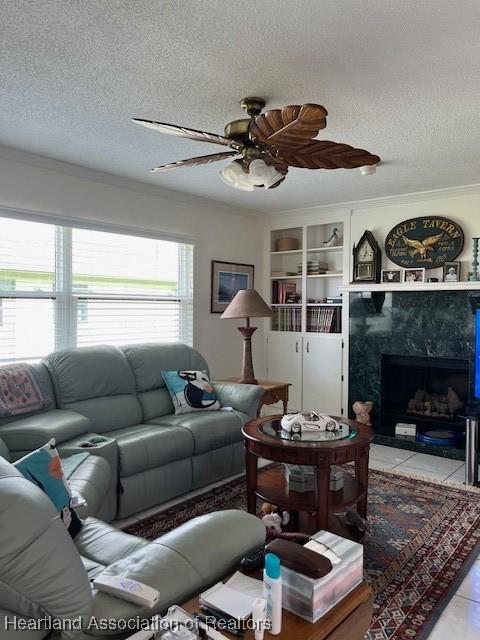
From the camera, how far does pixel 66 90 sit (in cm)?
255

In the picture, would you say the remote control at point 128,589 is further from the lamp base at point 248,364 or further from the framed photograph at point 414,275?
the framed photograph at point 414,275

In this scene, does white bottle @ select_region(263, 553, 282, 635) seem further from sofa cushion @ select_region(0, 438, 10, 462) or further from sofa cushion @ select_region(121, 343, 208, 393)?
sofa cushion @ select_region(121, 343, 208, 393)

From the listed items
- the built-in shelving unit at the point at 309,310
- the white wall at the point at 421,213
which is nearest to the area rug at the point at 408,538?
the built-in shelving unit at the point at 309,310

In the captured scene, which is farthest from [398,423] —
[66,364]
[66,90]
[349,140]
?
[66,90]

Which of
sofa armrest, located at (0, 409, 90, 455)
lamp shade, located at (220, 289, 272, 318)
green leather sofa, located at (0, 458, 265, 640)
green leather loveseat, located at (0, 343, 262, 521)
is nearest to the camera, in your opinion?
green leather sofa, located at (0, 458, 265, 640)

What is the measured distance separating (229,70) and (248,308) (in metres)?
2.42

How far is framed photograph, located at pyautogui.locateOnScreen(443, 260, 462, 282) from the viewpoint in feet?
14.6

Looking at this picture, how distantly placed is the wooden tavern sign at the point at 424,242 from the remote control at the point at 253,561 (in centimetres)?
381

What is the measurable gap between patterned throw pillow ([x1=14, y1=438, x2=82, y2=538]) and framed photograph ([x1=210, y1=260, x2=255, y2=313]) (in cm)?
348

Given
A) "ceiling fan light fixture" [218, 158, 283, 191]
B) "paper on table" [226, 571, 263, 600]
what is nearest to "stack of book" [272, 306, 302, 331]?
"ceiling fan light fixture" [218, 158, 283, 191]

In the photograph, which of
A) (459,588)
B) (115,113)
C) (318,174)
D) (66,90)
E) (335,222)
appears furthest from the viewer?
(335,222)

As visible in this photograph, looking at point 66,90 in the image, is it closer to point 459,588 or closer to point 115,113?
point 115,113

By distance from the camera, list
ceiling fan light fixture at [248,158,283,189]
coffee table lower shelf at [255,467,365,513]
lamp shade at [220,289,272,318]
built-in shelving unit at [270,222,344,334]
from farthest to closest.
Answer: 1. built-in shelving unit at [270,222,344,334]
2. lamp shade at [220,289,272,318]
3. coffee table lower shelf at [255,467,365,513]
4. ceiling fan light fixture at [248,158,283,189]

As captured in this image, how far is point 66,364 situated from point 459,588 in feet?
9.14
